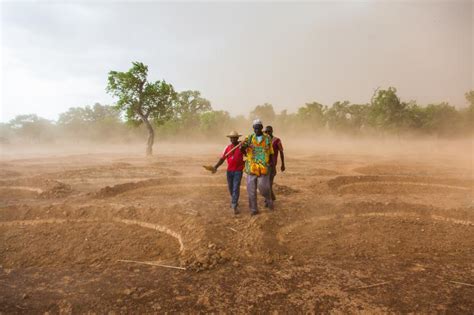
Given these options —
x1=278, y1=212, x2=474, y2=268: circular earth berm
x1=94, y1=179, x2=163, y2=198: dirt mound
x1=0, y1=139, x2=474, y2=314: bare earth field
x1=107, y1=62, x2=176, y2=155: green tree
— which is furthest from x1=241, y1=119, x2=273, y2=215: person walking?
x1=107, y1=62, x2=176, y2=155: green tree

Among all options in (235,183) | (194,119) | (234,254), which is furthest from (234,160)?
(194,119)

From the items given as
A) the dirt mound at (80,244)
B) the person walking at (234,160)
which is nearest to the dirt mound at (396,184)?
the person walking at (234,160)

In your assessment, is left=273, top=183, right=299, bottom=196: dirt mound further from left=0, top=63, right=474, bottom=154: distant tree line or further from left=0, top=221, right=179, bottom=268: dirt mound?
left=0, top=63, right=474, bottom=154: distant tree line

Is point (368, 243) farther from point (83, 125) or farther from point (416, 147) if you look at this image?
point (83, 125)

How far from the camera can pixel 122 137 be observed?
65.4 metres

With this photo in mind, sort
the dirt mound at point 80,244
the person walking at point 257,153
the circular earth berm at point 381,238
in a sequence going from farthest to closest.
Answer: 1. the person walking at point 257,153
2. the dirt mound at point 80,244
3. the circular earth berm at point 381,238

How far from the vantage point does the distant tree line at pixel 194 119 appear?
25922mm

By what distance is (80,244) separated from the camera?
6.07 metres

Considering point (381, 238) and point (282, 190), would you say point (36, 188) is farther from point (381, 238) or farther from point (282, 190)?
point (381, 238)

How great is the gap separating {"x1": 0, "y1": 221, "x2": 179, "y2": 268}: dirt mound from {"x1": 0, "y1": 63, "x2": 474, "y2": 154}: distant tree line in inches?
780

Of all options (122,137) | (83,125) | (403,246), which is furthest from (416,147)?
(83,125)

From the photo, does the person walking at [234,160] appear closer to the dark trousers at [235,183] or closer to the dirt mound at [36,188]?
the dark trousers at [235,183]

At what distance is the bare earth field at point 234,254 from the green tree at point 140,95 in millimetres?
15906

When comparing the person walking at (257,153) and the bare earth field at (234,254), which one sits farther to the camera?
the person walking at (257,153)
